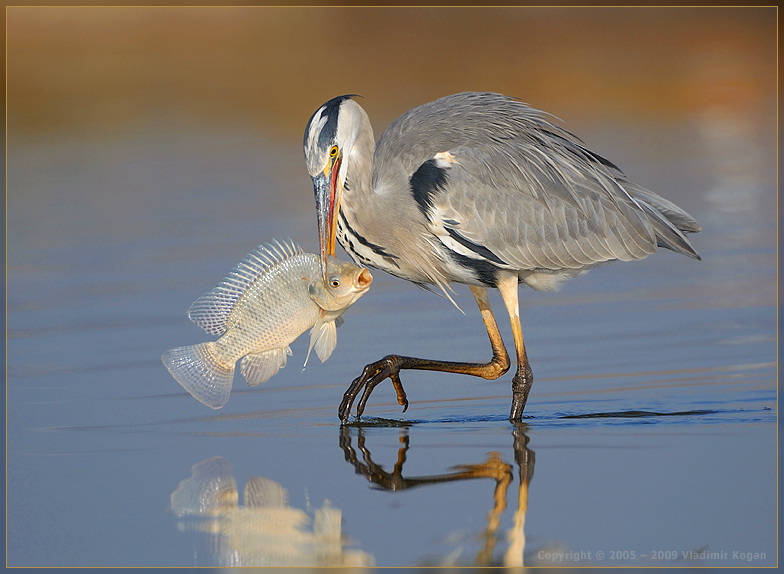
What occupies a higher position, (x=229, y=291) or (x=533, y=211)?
(x=533, y=211)

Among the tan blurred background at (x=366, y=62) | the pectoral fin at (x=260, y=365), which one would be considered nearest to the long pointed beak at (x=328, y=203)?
the pectoral fin at (x=260, y=365)

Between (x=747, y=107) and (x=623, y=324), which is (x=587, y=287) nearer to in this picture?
(x=623, y=324)

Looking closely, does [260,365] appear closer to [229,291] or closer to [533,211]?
[229,291]

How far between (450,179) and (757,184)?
22.6 feet

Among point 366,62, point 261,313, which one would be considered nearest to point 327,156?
point 261,313

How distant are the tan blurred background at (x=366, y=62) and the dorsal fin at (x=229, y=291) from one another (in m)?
8.80

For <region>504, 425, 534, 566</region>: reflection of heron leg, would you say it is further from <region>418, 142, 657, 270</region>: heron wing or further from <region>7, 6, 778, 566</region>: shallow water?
<region>418, 142, 657, 270</region>: heron wing

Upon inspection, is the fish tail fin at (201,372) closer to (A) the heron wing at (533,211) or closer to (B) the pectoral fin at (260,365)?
(B) the pectoral fin at (260,365)

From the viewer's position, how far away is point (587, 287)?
9.12 m

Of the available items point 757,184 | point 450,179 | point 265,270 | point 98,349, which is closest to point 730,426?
point 450,179

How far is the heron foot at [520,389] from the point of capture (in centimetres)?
610

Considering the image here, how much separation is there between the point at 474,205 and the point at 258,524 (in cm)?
253

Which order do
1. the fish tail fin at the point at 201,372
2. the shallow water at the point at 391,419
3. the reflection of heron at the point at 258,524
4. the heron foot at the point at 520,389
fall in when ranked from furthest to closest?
1. the heron foot at the point at 520,389
2. the fish tail fin at the point at 201,372
3. the shallow water at the point at 391,419
4. the reflection of heron at the point at 258,524

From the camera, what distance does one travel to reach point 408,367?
635 cm
